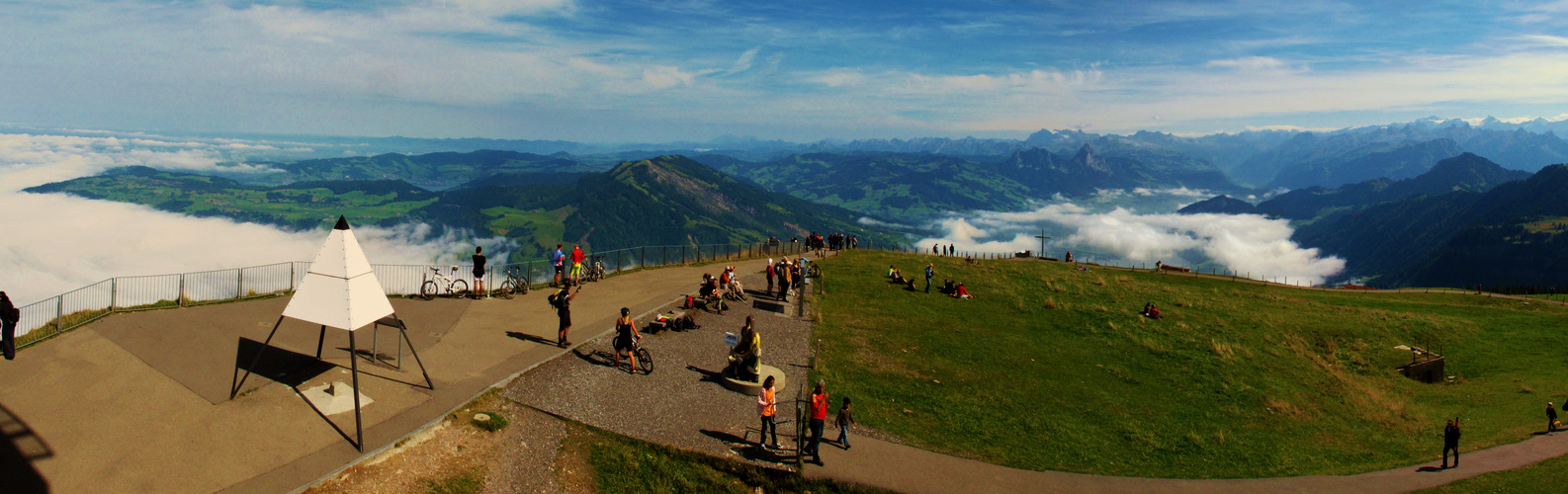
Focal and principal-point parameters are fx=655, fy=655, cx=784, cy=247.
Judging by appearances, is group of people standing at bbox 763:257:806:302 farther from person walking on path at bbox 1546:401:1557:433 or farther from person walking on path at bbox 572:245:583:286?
person walking on path at bbox 1546:401:1557:433

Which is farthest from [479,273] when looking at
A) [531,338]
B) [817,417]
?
[817,417]

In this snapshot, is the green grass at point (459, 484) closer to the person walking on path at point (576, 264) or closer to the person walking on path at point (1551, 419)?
the person walking on path at point (576, 264)

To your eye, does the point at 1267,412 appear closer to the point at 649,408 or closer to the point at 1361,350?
the point at 1361,350

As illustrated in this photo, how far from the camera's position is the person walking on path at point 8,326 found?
53.0ft

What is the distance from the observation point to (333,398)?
1507 cm

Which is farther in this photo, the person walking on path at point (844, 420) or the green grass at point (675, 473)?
the person walking on path at point (844, 420)

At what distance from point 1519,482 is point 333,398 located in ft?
106

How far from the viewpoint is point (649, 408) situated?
17500 millimetres

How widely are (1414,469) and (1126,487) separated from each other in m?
11.6

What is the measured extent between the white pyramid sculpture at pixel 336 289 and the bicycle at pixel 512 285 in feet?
41.6

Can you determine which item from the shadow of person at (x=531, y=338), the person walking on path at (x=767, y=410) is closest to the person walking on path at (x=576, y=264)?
the shadow of person at (x=531, y=338)

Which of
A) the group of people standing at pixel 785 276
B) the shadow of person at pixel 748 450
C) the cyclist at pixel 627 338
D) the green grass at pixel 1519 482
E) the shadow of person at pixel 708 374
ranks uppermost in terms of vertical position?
the group of people standing at pixel 785 276

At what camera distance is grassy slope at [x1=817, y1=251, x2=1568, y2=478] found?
19.6 metres

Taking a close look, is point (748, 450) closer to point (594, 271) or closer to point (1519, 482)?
point (594, 271)
